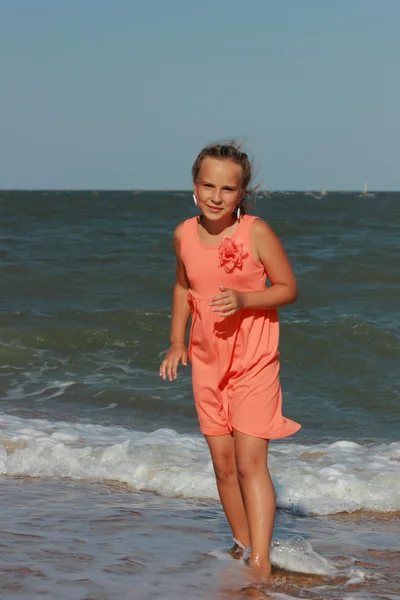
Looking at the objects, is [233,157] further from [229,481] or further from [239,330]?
[229,481]

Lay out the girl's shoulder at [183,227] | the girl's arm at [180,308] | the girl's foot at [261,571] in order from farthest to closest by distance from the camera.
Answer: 1. the girl's arm at [180,308]
2. the girl's shoulder at [183,227]
3. the girl's foot at [261,571]

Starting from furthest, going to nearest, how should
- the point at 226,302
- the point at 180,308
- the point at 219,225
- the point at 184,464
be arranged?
the point at 184,464 → the point at 180,308 → the point at 219,225 → the point at 226,302

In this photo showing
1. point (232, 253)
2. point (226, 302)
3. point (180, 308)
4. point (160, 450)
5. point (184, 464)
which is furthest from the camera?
point (160, 450)

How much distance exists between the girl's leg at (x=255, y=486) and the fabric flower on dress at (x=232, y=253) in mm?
586

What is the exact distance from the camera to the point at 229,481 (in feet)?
11.3

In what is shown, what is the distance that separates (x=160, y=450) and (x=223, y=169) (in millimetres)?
2791

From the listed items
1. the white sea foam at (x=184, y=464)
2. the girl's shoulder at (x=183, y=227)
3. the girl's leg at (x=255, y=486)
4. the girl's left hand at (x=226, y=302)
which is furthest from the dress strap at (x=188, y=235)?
the white sea foam at (x=184, y=464)

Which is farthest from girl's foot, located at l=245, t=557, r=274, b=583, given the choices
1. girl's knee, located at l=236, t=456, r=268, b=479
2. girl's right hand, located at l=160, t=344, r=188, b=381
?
girl's right hand, located at l=160, t=344, r=188, b=381

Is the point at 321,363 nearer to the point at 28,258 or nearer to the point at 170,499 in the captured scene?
the point at 170,499

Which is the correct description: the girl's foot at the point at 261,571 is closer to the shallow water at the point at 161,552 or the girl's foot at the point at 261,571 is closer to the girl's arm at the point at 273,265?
the shallow water at the point at 161,552

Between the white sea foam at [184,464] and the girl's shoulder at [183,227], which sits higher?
the girl's shoulder at [183,227]

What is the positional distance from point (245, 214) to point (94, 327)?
788 centimetres

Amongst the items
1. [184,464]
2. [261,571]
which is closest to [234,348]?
[261,571]

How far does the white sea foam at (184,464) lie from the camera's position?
4887mm
